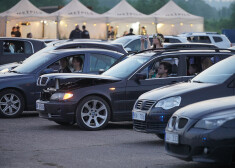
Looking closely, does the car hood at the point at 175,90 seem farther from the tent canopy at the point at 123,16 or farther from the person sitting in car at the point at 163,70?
the tent canopy at the point at 123,16

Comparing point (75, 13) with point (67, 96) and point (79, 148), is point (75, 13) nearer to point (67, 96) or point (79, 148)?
point (67, 96)

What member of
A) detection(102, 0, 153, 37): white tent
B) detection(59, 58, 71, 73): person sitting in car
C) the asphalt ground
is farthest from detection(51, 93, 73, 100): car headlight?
detection(102, 0, 153, 37): white tent

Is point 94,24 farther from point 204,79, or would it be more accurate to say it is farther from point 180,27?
point 204,79

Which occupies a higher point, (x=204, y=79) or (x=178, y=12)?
(x=178, y=12)

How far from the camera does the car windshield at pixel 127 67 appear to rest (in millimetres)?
13125

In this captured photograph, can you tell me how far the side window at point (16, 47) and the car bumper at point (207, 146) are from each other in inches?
550

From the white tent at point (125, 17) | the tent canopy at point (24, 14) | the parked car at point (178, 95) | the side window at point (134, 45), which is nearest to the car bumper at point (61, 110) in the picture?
the parked car at point (178, 95)

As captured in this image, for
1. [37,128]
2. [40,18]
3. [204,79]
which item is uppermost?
[40,18]

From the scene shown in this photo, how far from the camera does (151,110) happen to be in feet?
34.7

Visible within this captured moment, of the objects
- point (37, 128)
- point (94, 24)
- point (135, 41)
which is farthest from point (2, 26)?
point (37, 128)

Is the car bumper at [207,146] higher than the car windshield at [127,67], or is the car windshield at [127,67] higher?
the car windshield at [127,67]

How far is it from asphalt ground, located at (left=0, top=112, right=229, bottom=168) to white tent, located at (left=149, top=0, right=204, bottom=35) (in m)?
34.9

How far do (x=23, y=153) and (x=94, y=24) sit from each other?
1548 inches

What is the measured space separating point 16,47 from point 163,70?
31.2 feet
